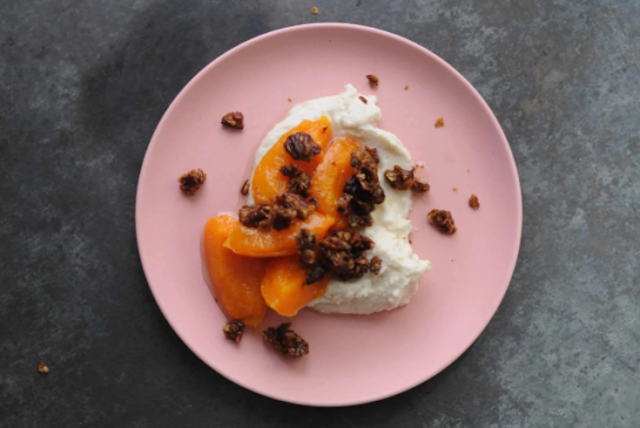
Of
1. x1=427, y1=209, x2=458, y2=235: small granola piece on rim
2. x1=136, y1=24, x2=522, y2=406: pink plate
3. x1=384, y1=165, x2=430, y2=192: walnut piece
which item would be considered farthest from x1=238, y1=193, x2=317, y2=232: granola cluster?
x1=427, y1=209, x2=458, y2=235: small granola piece on rim

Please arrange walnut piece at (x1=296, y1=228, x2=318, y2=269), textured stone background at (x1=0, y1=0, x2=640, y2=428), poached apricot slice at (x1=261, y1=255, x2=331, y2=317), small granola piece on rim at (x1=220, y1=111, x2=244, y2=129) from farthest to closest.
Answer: textured stone background at (x1=0, y1=0, x2=640, y2=428) → small granola piece on rim at (x1=220, y1=111, x2=244, y2=129) → poached apricot slice at (x1=261, y1=255, x2=331, y2=317) → walnut piece at (x1=296, y1=228, x2=318, y2=269)

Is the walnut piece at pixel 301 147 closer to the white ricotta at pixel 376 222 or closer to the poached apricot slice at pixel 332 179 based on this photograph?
the poached apricot slice at pixel 332 179

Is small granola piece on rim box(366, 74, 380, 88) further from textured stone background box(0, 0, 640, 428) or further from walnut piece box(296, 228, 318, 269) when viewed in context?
walnut piece box(296, 228, 318, 269)

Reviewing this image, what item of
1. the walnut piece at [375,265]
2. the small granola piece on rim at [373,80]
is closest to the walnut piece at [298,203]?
the walnut piece at [375,265]

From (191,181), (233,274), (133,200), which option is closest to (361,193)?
(233,274)

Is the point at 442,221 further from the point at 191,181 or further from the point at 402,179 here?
the point at 191,181

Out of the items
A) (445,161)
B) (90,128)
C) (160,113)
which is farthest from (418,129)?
(90,128)

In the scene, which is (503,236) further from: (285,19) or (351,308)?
(285,19)
